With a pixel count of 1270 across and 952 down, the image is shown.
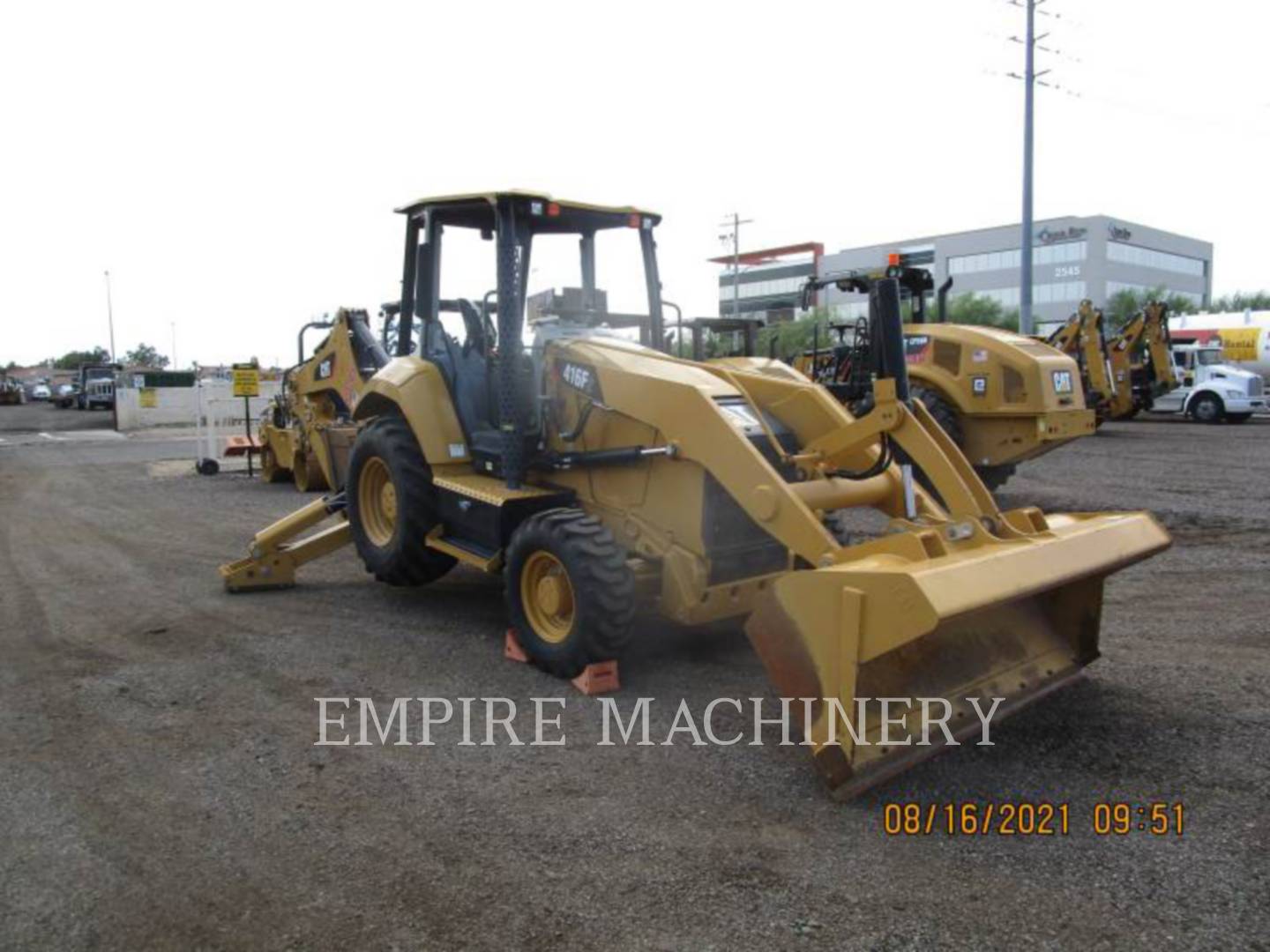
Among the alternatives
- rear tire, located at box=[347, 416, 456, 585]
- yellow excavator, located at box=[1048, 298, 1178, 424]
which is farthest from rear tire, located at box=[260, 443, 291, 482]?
yellow excavator, located at box=[1048, 298, 1178, 424]

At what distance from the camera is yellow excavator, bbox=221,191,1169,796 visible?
3686 millimetres

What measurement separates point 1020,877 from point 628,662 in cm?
253

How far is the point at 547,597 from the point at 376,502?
7.78ft

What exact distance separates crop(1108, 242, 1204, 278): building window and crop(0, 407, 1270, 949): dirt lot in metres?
69.0

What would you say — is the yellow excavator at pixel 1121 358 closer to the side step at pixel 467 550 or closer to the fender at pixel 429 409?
the fender at pixel 429 409

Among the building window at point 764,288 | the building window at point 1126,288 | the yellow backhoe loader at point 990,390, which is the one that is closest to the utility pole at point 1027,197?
the yellow backhoe loader at point 990,390

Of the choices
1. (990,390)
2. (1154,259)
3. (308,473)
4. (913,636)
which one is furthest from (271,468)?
(1154,259)

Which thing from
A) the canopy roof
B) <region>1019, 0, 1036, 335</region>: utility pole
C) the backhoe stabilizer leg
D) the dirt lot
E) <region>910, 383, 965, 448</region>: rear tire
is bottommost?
the dirt lot

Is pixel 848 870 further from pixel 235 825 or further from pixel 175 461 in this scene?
pixel 175 461

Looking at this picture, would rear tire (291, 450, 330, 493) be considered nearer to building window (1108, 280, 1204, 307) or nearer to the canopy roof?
the canopy roof

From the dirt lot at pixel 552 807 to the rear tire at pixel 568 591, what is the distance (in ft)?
0.89

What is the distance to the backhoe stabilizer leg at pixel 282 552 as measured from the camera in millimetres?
7234

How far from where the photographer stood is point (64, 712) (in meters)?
4.78

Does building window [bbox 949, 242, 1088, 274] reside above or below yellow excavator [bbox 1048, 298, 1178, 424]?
above
